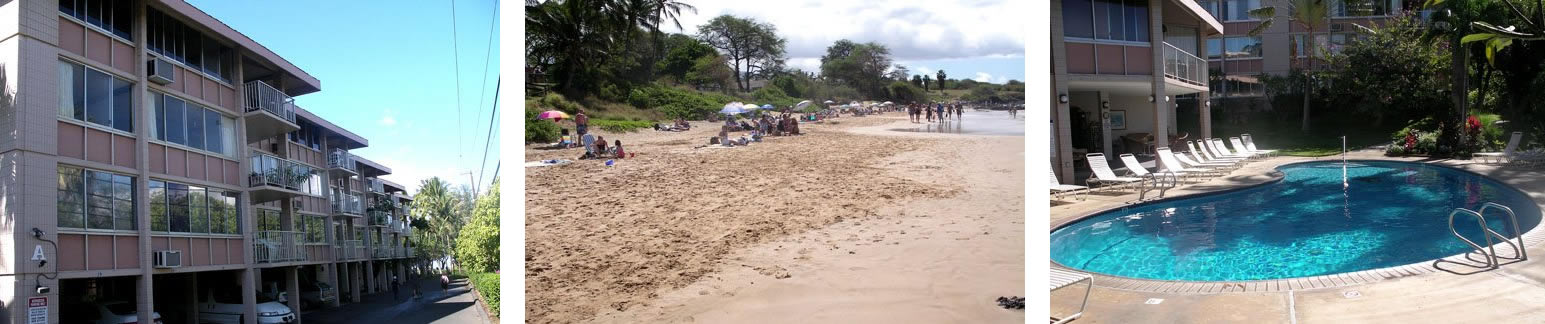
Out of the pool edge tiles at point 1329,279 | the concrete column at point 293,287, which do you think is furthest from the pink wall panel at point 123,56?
the pool edge tiles at point 1329,279

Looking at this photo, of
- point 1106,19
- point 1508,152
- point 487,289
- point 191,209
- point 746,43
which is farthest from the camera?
point 1106,19

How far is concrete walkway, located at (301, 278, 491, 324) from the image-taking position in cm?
375

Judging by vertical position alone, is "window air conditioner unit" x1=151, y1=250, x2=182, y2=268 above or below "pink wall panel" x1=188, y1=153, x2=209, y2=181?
below

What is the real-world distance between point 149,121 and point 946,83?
15.9 feet

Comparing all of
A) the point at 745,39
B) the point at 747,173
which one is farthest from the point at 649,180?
the point at 745,39

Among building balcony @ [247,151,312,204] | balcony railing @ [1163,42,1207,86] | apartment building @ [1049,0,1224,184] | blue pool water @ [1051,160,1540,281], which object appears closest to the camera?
building balcony @ [247,151,312,204]

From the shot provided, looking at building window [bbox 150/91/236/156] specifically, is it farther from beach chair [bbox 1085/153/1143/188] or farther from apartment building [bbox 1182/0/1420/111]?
apartment building [bbox 1182/0/1420/111]

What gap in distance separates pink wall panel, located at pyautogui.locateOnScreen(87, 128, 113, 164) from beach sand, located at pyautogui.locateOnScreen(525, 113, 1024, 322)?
257 cm

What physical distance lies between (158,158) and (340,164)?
68cm

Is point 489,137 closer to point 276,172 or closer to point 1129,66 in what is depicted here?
point 276,172

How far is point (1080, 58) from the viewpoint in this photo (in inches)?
258

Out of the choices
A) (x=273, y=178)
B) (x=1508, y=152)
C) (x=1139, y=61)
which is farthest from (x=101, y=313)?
(x=1508, y=152)

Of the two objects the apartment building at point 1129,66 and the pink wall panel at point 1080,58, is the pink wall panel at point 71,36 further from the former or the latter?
the pink wall panel at point 1080,58

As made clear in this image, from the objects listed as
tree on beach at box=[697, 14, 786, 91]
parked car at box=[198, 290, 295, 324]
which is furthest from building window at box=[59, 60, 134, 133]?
tree on beach at box=[697, 14, 786, 91]
